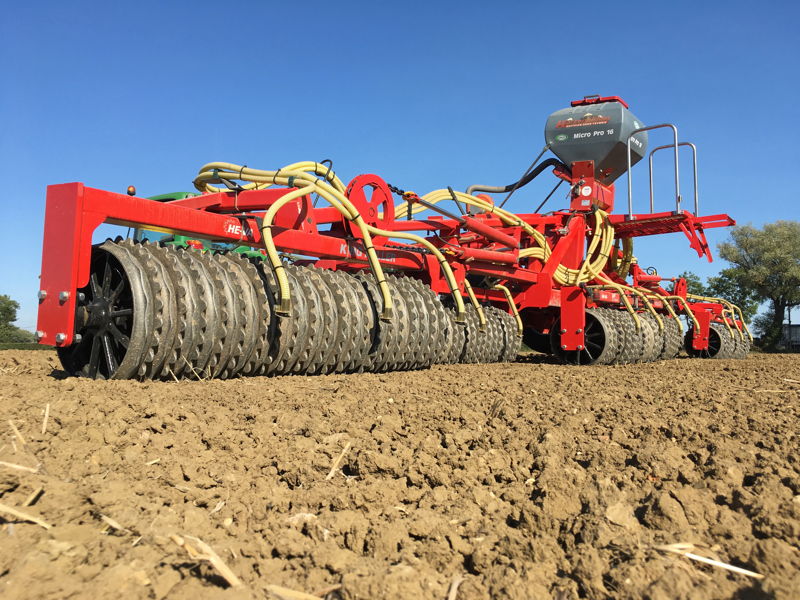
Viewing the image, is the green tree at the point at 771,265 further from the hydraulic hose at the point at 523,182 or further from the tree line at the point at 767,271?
the hydraulic hose at the point at 523,182

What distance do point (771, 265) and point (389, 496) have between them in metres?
29.9

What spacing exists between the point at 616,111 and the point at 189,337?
6797mm

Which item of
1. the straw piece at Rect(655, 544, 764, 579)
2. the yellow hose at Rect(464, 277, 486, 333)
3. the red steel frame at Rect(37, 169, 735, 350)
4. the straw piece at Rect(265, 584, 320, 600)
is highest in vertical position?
the red steel frame at Rect(37, 169, 735, 350)

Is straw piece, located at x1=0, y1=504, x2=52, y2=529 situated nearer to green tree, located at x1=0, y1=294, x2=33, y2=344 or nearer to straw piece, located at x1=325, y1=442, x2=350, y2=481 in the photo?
straw piece, located at x1=325, y1=442, x2=350, y2=481

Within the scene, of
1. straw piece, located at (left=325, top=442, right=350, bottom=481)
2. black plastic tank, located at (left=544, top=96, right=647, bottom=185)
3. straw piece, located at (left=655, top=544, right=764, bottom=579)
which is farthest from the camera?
black plastic tank, located at (left=544, top=96, right=647, bottom=185)

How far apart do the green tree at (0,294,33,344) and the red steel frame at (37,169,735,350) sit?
55.5 ft

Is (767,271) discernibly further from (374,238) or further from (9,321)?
(9,321)

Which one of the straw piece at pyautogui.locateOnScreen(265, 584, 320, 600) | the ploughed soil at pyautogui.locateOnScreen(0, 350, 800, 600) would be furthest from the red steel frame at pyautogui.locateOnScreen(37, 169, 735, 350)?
the straw piece at pyautogui.locateOnScreen(265, 584, 320, 600)

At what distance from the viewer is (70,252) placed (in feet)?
9.48

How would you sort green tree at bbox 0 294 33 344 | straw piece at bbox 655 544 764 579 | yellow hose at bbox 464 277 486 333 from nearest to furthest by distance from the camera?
straw piece at bbox 655 544 764 579 < yellow hose at bbox 464 277 486 333 < green tree at bbox 0 294 33 344

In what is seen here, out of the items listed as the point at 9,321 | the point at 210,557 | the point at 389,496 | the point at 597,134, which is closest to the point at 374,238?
the point at 389,496

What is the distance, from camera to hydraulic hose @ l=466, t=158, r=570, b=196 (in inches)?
316

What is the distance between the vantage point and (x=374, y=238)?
4.88 metres

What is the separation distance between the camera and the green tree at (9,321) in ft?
58.9
